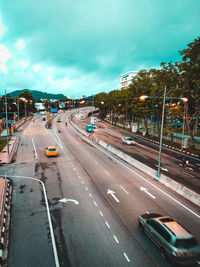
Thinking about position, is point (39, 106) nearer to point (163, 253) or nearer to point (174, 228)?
point (174, 228)

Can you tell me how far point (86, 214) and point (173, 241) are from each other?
21.2 ft

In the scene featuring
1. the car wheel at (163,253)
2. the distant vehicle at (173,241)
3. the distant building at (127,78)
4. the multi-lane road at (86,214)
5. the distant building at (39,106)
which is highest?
the distant building at (127,78)

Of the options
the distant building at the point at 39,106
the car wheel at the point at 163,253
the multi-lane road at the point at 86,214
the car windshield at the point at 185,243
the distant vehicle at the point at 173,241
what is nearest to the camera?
A: the distant vehicle at the point at 173,241

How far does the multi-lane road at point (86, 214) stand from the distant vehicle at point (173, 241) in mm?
597

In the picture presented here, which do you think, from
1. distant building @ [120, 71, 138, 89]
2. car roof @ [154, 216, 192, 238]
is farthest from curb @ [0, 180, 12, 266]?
distant building @ [120, 71, 138, 89]

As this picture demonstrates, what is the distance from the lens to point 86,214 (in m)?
13.0

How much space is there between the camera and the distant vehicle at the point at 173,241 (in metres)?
8.30

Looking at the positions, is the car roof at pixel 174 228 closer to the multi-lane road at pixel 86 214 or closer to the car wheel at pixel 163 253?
the car wheel at pixel 163 253

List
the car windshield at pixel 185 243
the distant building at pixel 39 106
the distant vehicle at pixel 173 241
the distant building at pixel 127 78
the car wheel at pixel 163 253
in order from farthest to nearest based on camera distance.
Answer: the distant building at pixel 39 106 → the distant building at pixel 127 78 → the car wheel at pixel 163 253 → the car windshield at pixel 185 243 → the distant vehicle at pixel 173 241

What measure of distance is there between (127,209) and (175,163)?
16615 mm

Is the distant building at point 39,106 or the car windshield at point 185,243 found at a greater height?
the distant building at point 39,106

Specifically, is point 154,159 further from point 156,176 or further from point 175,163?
point 156,176

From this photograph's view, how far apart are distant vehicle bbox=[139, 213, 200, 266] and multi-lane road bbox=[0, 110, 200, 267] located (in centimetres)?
60

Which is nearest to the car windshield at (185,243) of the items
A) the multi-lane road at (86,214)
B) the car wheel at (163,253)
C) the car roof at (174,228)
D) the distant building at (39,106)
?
the car roof at (174,228)
